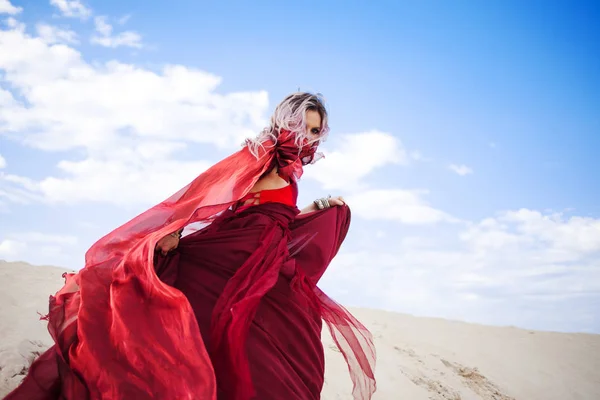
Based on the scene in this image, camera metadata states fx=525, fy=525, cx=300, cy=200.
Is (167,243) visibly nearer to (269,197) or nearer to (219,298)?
(219,298)

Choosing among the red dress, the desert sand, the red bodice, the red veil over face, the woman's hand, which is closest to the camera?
the red veil over face

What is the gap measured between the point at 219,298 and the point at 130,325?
18.1 inches

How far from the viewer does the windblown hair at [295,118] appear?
3.30 meters

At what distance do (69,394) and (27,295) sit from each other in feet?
12.3

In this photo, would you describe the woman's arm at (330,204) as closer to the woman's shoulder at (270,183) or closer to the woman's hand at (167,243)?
the woman's shoulder at (270,183)

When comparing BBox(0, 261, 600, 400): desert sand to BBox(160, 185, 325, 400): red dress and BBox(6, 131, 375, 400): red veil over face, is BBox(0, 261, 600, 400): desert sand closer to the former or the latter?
BBox(6, 131, 375, 400): red veil over face

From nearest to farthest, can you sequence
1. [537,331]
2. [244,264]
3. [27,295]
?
[244,264], [27,295], [537,331]

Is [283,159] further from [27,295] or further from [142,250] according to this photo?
[27,295]

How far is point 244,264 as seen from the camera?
2.80 meters

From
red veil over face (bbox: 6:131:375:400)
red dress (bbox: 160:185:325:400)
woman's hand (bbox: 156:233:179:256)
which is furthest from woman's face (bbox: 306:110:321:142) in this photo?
woman's hand (bbox: 156:233:179:256)

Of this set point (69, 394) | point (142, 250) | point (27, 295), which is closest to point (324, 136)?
point (142, 250)

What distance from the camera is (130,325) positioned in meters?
2.47

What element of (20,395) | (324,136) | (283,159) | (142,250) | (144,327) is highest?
(324,136)

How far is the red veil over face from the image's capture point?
2387mm
